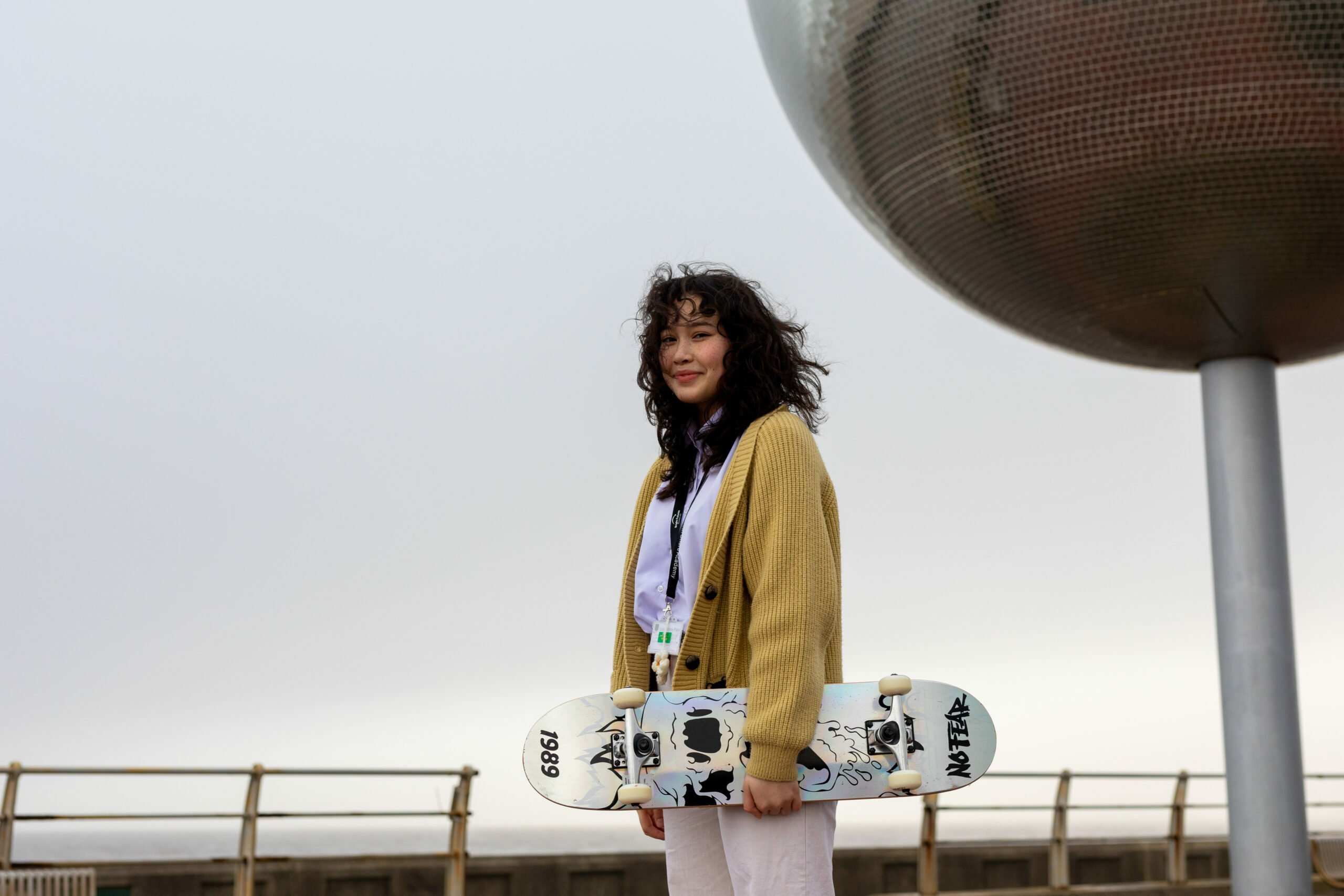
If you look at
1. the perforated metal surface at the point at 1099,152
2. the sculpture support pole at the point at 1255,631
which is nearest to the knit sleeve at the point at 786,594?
the perforated metal surface at the point at 1099,152

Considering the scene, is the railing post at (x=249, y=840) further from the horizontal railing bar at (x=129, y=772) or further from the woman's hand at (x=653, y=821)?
the woman's hand at (x=653, y=821)

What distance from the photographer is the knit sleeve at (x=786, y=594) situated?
2.43 metres

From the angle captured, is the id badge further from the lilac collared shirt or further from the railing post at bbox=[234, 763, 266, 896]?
the railing post at bbox=[234, 763, 266, 896]

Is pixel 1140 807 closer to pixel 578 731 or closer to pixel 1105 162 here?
pixel 1105 162

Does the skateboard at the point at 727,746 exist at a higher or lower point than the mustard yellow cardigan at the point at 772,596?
lower

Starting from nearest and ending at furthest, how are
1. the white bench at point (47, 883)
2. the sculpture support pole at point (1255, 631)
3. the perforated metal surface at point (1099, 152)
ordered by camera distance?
the perforated metal surface at point (1099, 152), the sculpture support pole at point (1255, 631), the white bench at point (47, 883)

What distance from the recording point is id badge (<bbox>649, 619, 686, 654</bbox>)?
268 cm

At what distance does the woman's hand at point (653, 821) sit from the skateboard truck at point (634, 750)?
365mm

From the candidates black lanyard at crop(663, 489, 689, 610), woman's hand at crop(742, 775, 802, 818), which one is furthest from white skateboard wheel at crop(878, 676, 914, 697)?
black lanyard at crop(663, 489, 689, 610)

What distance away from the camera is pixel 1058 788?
10352 mm

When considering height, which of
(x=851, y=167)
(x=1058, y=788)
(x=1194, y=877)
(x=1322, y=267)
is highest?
(x=851, y=167)

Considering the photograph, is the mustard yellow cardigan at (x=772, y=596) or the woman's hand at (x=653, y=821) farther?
the woman's hand at (x=653, y=821)

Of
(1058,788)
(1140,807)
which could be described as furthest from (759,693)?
(1140,807)

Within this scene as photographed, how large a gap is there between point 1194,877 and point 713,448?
13053 millimetres
